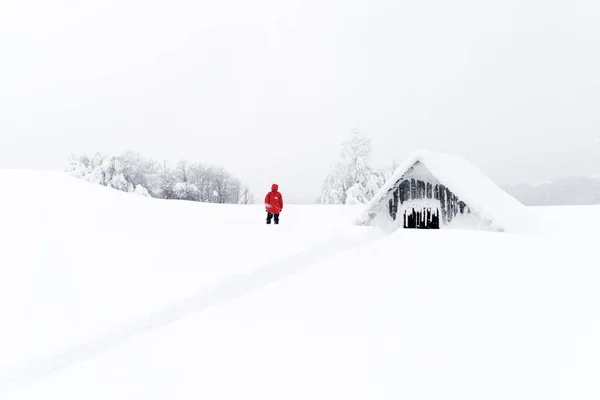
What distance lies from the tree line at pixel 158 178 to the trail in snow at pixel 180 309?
24.4 meters

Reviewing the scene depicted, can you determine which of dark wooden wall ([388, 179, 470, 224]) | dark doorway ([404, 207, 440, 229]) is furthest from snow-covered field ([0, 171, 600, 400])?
dark doorway ([404, 207, 440, 229])

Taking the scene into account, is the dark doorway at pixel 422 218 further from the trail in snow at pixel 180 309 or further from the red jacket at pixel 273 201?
the red jacket at pixel 273 201

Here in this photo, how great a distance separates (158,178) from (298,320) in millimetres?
34149

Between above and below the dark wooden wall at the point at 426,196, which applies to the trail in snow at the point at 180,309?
below

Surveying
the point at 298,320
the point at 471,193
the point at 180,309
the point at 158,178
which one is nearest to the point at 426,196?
the point at 471,193

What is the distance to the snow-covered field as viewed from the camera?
303cm

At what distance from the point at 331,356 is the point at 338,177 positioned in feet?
80.5

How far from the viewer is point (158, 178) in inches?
1401

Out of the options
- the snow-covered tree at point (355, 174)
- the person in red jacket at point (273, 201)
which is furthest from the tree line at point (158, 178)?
the person in red jacket at point (273, 201)

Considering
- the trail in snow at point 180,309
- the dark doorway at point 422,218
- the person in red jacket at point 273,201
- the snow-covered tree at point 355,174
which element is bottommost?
the trail in snow at point 180,309

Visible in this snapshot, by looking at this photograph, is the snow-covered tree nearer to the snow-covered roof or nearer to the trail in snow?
Answer: the snow-covered roof

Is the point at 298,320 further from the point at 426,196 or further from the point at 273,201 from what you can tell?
the point at 273,201

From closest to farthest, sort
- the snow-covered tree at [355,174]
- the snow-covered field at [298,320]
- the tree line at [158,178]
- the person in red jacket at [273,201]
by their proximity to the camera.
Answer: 1. the snow-covered field at [298,320]
2. the person in red jacket at [273,201]
3. the snow-covered tree at [355,174]
4. the tree line at [158,178]

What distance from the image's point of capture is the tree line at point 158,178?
103ft
